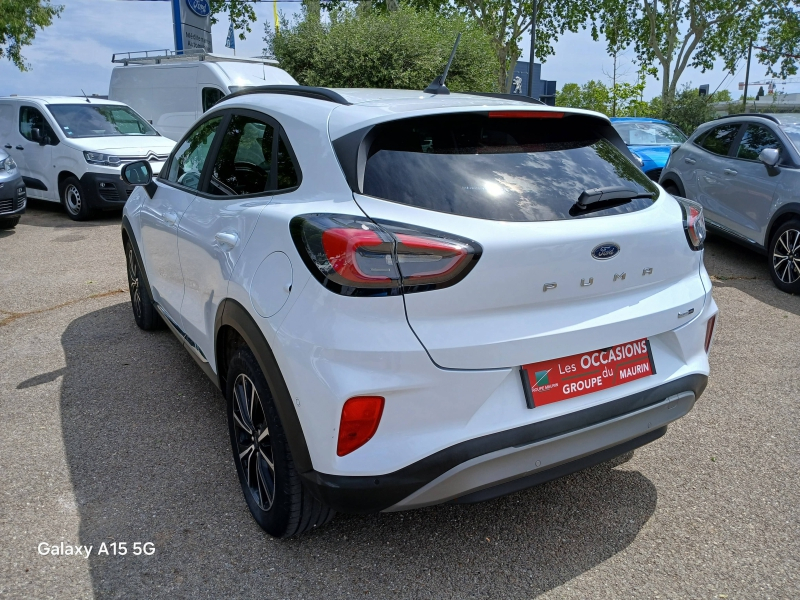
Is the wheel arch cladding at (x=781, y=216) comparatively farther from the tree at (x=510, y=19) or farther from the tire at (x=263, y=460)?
the tree at (x=510, y=19)

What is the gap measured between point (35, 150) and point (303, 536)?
11.2 metres

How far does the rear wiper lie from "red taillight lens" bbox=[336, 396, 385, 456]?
3.52 ft

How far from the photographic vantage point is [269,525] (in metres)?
2.74

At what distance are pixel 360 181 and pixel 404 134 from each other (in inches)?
10.4

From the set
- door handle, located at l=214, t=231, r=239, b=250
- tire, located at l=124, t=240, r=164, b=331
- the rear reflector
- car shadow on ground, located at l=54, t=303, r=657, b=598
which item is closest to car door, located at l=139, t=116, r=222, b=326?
tire, located at l=124, t=240, r=164, b=331

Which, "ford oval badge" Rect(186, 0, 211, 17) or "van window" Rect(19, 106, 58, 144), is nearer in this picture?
"van window" Rect(19, 106, 58, 144)

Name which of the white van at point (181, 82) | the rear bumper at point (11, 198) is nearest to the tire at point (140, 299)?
the rear bumper at point (11, 198)

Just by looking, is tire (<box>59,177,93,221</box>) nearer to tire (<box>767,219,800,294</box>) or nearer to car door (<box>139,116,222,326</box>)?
car door (<box>139,116,222,326</box>)

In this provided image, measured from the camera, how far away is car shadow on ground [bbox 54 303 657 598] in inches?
101

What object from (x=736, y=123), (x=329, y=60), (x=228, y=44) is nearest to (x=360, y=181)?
(x=736, y=123)

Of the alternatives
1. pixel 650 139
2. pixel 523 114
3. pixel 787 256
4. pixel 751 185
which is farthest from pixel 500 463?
pixel 650 139

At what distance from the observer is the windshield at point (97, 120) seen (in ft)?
38.1

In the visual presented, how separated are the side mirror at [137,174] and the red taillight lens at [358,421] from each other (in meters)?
2.86

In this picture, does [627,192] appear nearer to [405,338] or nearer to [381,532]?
[405,338]
